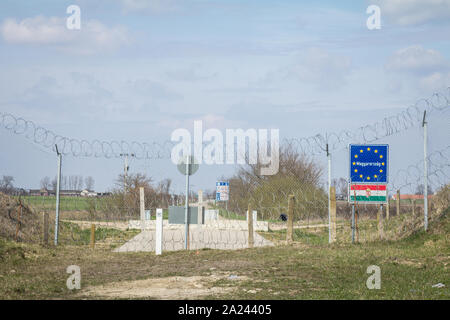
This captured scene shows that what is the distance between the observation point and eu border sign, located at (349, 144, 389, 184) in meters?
18.5

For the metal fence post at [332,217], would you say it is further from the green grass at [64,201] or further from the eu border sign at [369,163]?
the green grass at [64,201]

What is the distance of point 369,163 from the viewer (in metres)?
18.6

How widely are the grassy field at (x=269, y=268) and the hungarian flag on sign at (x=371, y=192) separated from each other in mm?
1235

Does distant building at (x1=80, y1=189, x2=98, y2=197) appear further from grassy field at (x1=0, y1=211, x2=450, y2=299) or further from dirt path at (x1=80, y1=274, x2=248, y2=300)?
dirt path at (x1=80, y1=274, x2=248, y2=300)

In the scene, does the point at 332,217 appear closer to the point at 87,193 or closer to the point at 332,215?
the point at 332,215

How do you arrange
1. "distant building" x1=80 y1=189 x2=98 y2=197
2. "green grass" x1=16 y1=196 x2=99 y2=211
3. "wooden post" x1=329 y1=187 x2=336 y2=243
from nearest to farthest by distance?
1. "wooden post" x1=329 y1=187 x2=336 y2=243
2. "green grass" x1=16 y1=196 x2=99 y2=211
3. "distant building" x1=80 y1=189 x2=98 y2=197

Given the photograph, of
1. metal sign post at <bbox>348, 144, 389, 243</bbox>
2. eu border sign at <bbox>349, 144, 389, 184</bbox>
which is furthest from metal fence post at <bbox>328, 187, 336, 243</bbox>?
eu border sign at <bbox>349, 144, 389, 184</bbox>

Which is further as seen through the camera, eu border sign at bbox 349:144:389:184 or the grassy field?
eu border sign at bbox 349:144:389:184

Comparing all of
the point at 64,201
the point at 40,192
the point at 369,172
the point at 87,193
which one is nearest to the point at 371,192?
the point at 369,172

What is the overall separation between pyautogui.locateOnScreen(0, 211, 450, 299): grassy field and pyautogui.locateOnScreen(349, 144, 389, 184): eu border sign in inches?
72.1

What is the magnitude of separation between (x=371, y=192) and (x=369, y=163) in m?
0.83

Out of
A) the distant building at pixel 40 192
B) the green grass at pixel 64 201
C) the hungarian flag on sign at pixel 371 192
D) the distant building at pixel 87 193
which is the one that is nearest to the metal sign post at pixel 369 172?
the hungarian flag on sign at pixel 371 192

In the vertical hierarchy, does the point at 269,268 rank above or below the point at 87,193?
below
